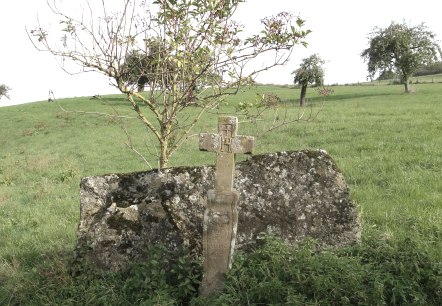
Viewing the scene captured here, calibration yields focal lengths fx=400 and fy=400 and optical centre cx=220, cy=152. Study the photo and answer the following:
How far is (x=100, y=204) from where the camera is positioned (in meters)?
5.73

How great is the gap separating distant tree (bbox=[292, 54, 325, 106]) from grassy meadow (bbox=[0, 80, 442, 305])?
661 inches

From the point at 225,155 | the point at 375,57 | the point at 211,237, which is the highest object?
the point at 375,57

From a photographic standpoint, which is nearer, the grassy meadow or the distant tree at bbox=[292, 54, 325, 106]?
the grassy meadow

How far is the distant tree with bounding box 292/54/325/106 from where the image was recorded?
33.4 metres

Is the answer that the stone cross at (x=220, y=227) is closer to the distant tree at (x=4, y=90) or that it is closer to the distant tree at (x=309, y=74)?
the distant tree at (x=309, y=74)

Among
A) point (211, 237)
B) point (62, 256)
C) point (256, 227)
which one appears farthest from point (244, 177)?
point (62, 256)

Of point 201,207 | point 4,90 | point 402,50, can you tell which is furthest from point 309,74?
point 4,90

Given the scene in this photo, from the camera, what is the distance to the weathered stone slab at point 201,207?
216 inches

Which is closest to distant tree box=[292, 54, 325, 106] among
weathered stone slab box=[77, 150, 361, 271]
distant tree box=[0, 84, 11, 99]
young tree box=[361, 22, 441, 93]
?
young tree box=[361, 22, 441, 93]

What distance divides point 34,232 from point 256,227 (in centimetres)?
472

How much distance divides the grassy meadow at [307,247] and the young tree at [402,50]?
24.7m

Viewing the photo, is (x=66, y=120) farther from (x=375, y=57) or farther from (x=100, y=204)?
(x=375, y=57)

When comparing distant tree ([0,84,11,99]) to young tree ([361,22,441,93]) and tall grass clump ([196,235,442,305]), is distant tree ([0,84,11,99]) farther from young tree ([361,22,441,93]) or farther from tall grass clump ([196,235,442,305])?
tall grass clump ([196,235,442,305])

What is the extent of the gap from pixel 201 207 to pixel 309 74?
29741mm
